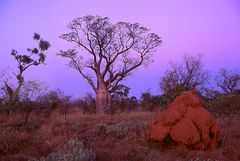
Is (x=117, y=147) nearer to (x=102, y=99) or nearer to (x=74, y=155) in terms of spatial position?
(x=74, y=155)

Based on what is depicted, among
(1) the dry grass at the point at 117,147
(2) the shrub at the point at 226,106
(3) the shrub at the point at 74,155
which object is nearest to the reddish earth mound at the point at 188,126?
(1) the dry grass at the point at 117,147

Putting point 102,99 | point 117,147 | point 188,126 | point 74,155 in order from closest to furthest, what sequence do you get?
point 74,155
point 117,147
point 188,126
point 102,99

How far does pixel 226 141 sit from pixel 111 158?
2994 millimetres

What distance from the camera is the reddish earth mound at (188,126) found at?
9812 mm

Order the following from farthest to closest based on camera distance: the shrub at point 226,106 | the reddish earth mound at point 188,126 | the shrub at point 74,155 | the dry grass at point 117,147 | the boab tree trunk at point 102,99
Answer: the boab tree trunk at point 102,99 < the shrub at point 226,106 < the reddish earth mound at point 188,126 < the dry grass at point 117,147 < the shrub at point 74,155

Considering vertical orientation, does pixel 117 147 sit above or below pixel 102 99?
below

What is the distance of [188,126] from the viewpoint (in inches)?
389

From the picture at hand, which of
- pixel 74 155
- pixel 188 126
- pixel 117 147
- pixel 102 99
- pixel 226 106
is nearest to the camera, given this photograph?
pixel 74 155

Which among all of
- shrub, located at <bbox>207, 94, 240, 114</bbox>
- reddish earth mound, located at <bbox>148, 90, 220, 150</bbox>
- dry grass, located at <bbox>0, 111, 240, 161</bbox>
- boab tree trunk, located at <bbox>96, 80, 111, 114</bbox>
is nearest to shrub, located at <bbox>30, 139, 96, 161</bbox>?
dry grass, located at <bbox>0, 111, 240, 161</bbox>

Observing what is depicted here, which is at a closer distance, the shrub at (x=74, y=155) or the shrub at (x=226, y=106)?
the shrub at (x=74, y=155)

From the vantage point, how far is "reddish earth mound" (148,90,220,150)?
9812 mm

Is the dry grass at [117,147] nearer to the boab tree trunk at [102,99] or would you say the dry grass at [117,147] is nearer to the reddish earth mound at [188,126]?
the reddish earth mound at [188,126]

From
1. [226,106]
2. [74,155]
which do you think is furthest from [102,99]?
[74,155]

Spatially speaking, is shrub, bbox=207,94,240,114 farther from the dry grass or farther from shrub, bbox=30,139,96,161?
shrub, bbox=30,139,96,161
